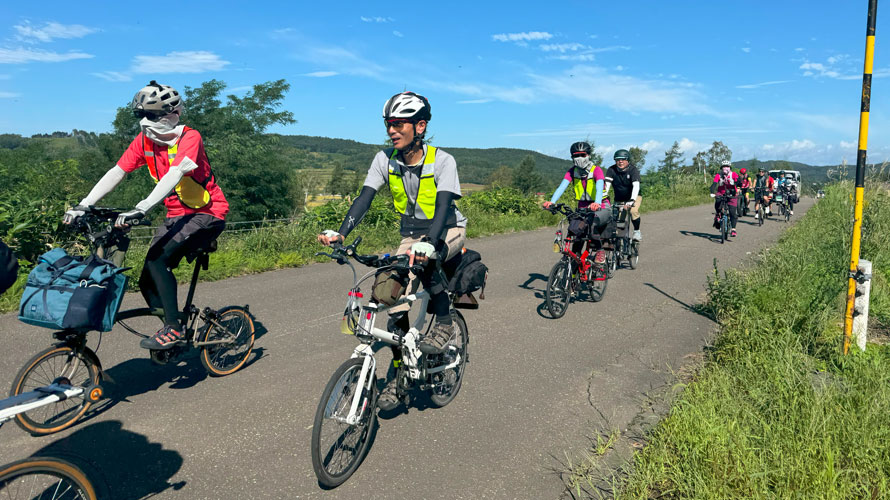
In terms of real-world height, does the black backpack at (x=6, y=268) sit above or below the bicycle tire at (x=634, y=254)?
above

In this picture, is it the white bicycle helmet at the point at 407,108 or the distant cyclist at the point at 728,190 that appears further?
the distant cyclist at the point at 728,190

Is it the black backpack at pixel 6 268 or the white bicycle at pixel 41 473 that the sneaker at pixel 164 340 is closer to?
the white bicycle at pixel 41 473

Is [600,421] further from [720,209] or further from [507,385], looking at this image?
[720,209]

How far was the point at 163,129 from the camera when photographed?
166 inches

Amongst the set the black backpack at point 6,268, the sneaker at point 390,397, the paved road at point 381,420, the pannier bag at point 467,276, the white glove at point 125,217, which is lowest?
the paved road at point 381,420

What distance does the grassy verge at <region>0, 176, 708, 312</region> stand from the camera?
868 cm

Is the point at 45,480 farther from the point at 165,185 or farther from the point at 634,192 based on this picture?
the point at 634,192

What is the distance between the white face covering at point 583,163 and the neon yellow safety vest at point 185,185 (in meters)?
5.33

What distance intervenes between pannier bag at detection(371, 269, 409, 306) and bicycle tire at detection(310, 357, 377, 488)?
407 millimetres

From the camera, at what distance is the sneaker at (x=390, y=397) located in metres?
3.60

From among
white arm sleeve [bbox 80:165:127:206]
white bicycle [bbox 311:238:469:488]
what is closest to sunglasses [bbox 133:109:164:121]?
white arm sleeve [bbox 80:165:127:206]

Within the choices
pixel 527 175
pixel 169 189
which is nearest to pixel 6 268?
pixel 169 189

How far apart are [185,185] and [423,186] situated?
1951mm

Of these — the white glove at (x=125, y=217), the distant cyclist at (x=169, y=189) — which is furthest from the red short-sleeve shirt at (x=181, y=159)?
the white glove at (x=125, y=217)
